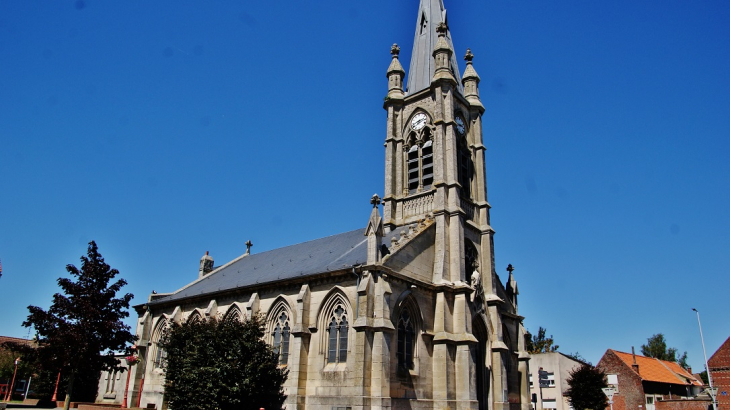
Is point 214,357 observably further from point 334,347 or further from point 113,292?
point 113,292

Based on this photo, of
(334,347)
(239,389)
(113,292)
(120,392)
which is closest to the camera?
(239,389)

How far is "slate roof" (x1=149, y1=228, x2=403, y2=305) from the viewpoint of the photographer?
30.4m

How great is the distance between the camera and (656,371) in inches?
2062

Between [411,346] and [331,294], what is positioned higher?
[331,294]

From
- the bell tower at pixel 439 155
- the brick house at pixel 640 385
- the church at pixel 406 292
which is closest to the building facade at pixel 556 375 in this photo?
the brick house at pixel 640 385

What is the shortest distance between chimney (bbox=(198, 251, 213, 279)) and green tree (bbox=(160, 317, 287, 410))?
19.0 m

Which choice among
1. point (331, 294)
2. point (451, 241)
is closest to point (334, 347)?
point (331, 294)

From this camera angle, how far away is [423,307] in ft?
92.6

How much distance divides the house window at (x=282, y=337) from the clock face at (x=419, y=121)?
1549cm

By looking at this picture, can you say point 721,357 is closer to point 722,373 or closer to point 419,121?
point 722,373

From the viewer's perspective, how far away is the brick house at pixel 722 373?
43312 millimetres

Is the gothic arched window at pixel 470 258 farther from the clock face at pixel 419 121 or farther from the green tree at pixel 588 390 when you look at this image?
the green tree at pixel 588 390

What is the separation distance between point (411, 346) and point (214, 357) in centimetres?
981

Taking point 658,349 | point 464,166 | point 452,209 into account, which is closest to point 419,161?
point 464,166
